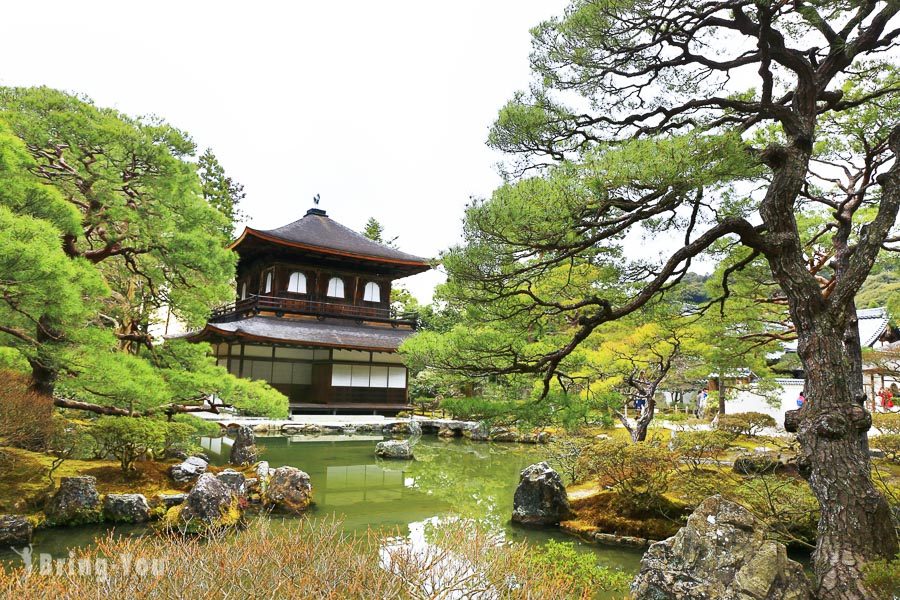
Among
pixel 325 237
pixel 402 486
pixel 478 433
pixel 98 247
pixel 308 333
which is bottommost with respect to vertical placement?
pixel 402 486

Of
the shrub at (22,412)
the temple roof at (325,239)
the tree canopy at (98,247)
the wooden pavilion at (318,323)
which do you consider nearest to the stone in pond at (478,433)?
the wooden pavilion at (318,323)

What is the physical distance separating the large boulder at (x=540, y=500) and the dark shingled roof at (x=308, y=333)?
34.2 feet

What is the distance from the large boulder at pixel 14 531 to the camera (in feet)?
17.0

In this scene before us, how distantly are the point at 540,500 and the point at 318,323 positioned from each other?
1355 cm

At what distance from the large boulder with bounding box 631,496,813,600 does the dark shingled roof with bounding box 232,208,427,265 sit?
1600 cm

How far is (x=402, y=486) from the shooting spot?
8.96 m

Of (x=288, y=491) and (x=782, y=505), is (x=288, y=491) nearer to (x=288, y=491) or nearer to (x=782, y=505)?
(x=288, y=491)

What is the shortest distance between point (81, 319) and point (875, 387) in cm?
2076

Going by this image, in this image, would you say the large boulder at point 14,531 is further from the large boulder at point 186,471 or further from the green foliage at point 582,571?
the green foliage at point 582,571

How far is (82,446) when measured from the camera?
271 inches

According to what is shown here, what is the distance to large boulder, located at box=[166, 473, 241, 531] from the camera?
5.97 metres

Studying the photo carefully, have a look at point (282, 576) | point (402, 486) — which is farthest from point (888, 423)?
point (282, 576)

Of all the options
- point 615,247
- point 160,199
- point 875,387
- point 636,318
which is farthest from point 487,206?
point 875,387

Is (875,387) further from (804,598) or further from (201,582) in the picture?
(201,582)
